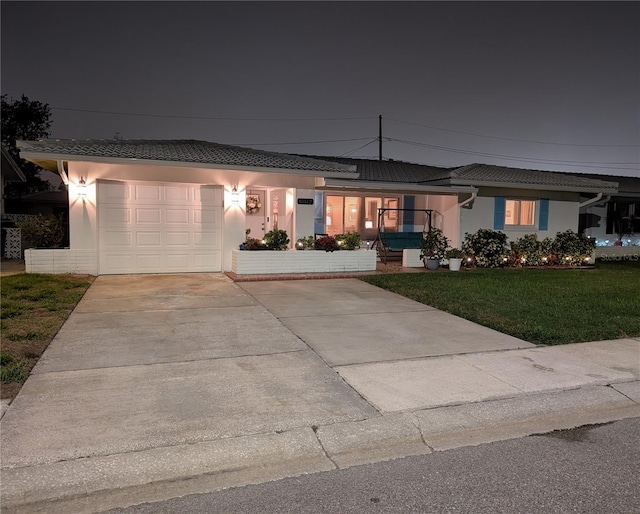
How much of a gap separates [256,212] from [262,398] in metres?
11.5

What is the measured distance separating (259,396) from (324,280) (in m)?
7.65

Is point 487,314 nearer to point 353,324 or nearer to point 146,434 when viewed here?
point 353,324

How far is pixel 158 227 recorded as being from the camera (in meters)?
12.2

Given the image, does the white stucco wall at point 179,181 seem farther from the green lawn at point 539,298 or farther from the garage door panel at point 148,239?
the green lawn at point 539,298

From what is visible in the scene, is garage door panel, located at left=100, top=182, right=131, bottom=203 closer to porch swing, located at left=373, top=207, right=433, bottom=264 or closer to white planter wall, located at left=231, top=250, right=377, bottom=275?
white planter wall, located at left=231, top=250, right=377, bottom=275

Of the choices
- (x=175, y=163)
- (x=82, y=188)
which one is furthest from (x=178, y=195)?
(x=82, y=188)

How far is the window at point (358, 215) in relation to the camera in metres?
17.4

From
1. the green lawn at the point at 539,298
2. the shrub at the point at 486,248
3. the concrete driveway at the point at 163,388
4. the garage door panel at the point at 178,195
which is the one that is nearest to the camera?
the concrete driveway at the point at 163,388

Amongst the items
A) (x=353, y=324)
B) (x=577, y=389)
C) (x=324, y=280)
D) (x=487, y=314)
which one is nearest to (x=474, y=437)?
(x=577, y=389)

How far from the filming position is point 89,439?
11.7 ft

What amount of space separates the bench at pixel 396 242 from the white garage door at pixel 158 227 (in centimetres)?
522

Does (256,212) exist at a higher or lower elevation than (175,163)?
lower

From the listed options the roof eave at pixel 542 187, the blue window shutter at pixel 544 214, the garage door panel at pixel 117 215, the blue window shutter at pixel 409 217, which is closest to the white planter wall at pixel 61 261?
the garage door panel at pixel 117 215

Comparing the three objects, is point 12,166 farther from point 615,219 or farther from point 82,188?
point 615,219
